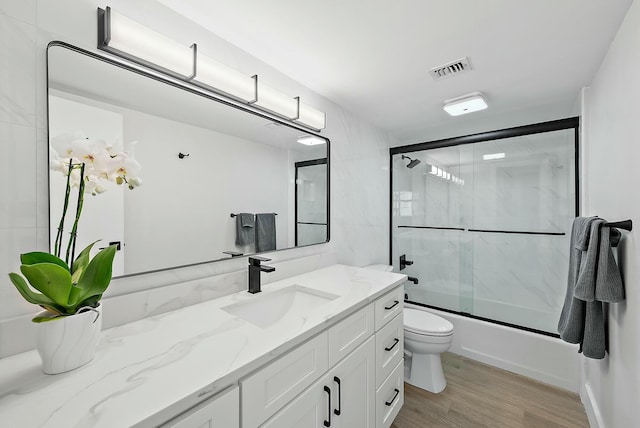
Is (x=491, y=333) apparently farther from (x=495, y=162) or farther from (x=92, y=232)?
(x=92, y=232)

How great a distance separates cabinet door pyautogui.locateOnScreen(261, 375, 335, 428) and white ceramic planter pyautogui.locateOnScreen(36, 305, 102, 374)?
551mm

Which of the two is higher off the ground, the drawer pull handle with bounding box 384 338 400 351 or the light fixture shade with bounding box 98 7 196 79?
the light fixture shade with bounding box 98 7 196 79

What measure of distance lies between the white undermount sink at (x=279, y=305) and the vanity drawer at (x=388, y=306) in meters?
0.27

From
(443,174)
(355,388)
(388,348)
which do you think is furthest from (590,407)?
(443,174)

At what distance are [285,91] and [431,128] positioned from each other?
183 centimetres

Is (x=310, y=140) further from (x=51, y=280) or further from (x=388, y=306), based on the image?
(x=51, y=280)

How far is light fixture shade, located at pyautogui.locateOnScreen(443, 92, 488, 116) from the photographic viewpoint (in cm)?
205

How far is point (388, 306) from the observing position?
1562mm

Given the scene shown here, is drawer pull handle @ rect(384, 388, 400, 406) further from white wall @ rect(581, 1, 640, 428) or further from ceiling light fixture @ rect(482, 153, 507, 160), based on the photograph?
ceiling light fixture @ rect(482, 153, 507, 160)

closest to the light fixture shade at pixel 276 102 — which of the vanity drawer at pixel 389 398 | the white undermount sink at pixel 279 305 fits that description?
the white undermount sink at pixel 279 305

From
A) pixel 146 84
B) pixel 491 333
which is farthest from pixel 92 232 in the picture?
pixel 491 333

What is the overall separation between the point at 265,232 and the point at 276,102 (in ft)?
2.49

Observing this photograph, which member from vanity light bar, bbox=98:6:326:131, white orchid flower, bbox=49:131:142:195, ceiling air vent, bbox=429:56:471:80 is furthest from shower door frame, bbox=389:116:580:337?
white orchid flower, bbox=49:131:142:195

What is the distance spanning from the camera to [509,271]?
8.50 ft
